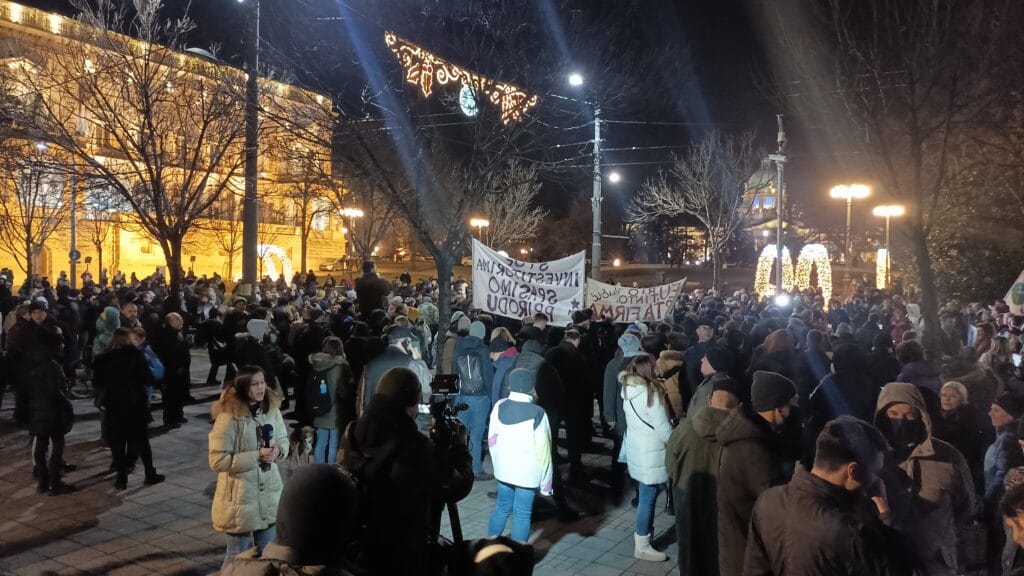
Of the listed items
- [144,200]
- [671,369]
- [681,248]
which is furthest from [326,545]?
[681,248]

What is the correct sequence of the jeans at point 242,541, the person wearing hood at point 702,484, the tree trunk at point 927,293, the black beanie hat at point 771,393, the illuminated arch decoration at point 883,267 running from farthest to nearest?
1. the illuminated arch decoration at point 883,267
2. the tree trunk at point 927,293
3. the jeans at point 242,541
4. the person wearing hood at point 702,484
5. the black beanie hat at point 771,393

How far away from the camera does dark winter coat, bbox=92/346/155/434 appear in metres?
7.41

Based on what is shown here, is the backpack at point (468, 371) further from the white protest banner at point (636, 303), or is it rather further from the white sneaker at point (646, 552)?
the white protest banner at point (636, 303)

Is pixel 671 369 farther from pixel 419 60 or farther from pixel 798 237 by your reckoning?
pixel 798 237

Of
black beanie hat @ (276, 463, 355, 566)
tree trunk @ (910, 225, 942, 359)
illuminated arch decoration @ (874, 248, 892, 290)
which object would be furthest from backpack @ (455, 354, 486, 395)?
illuminated arch decoration @ (874, 248, 892, 290)

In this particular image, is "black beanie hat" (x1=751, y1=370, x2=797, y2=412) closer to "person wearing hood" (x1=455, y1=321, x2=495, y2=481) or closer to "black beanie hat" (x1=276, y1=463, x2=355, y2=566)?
"black beanie hat" (x1=276, y1=463, x2=355, y2=566)

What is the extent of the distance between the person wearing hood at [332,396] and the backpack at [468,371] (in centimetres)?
120

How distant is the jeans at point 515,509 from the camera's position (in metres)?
5.69

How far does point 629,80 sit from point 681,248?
2258 inches

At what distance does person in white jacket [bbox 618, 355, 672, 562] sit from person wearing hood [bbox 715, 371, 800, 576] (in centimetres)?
196

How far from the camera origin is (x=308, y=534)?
2230 millimetres

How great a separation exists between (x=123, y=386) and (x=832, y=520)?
22.7ft

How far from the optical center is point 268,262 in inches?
1807

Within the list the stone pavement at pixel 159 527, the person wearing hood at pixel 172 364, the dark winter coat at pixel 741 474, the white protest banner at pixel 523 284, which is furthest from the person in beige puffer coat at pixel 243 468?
the person wearing hood at pixel 172 364
